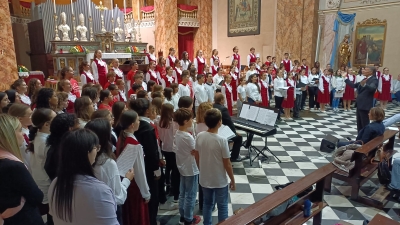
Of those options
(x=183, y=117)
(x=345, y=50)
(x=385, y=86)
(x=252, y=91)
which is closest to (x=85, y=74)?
(x=252, y=91)

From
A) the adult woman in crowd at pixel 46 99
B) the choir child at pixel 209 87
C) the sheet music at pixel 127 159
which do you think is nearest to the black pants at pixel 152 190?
the sheet music at pixel 127 159

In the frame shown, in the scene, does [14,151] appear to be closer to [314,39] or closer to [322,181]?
[322,181]

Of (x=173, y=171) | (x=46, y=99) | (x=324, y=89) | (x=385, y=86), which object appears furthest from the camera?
(x=385, y=86)

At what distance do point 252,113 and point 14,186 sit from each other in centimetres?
403

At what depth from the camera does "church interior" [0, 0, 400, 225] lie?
3711 millimetres

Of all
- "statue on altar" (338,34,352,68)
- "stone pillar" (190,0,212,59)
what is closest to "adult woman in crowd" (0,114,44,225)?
"statue on altar" (338,34,352,68)

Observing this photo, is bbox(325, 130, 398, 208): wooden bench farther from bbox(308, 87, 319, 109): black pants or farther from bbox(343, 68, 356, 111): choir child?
bbox(343, 68, 356, 111): choir child

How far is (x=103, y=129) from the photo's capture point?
1995 millimetres

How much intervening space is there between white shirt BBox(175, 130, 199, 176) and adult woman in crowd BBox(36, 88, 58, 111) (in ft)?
5.72

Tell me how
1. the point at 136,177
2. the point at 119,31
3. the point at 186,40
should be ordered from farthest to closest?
the point at 186,40
the point at 119,31
the point at 136,177

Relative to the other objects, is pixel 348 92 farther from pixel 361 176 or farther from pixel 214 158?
pixel 214 158

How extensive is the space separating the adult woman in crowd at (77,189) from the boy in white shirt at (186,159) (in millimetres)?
1536

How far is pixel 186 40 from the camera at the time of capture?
51.6 ft

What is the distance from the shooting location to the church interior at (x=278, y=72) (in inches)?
146
